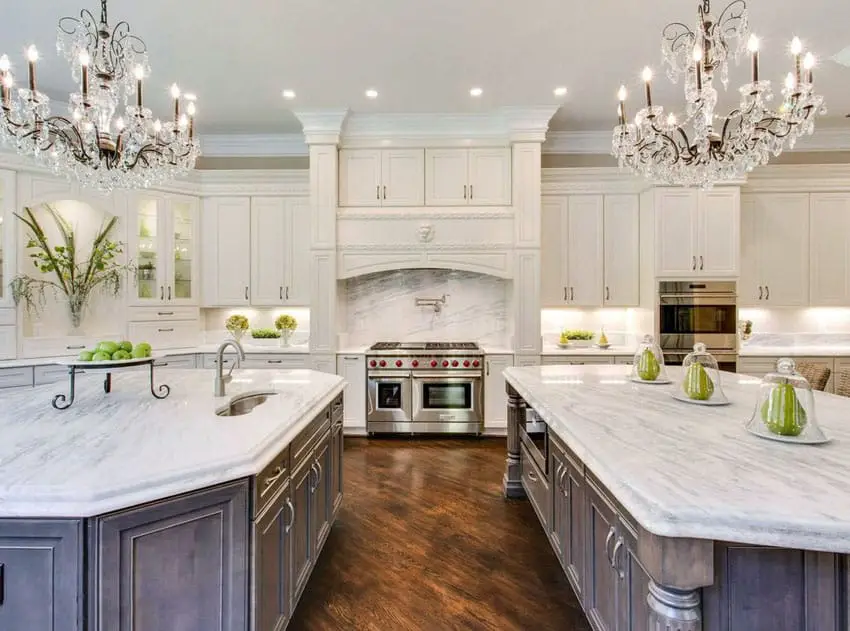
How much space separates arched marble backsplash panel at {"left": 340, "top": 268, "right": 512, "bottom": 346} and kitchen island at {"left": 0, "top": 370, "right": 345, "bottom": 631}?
3.46 metres

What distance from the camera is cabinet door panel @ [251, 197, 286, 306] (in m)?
5.11

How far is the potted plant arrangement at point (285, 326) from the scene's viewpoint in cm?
511

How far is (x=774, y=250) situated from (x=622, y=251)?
1.64 meters

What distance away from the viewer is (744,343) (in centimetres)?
507

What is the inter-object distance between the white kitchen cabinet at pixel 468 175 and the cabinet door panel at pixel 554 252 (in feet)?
1.91

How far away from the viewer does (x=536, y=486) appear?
2621 mm

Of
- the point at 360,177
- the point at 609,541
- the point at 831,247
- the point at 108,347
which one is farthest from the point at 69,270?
the point at 831,247

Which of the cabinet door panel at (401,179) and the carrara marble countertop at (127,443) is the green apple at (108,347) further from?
the cabinet door panel at (401,179)

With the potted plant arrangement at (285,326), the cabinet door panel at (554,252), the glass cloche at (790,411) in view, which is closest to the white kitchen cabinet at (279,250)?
Answer: the potted plant arrangement at (285,326)

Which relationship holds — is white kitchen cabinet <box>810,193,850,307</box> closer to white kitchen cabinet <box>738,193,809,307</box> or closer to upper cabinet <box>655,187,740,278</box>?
white kitchen cabinet <box>738,193,809,307</box>

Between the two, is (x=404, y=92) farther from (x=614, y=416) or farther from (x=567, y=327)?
(x=614, y=416)

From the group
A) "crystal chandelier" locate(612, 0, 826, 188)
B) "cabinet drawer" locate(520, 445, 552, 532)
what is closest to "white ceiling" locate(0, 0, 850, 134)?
"crystal chandelier" locate(612, 0, 826, 188)

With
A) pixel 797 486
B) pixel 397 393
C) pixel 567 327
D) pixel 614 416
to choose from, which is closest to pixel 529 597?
pixel 614 416

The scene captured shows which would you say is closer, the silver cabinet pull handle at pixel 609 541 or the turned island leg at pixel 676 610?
the turned island leg at pixel 676 610
